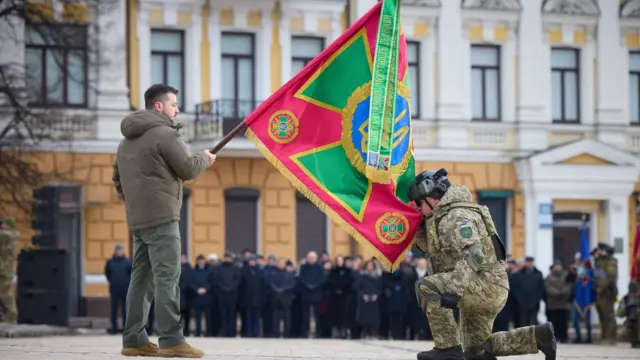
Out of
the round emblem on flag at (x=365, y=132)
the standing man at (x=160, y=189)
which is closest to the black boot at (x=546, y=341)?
the round emblem on flag at (x=365, y=132)

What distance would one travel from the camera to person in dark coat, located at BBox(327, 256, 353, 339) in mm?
24953

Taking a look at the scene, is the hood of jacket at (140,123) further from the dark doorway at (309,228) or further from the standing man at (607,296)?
the dark doorway at (309,228)

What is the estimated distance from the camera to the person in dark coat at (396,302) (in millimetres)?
24516

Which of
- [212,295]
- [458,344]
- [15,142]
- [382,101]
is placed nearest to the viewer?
[458,344]

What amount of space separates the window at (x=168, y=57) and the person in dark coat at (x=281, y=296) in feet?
23.4

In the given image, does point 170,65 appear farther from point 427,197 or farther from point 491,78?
point 427,197

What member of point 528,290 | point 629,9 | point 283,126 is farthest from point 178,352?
point 629,9

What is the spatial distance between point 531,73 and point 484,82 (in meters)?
1.15

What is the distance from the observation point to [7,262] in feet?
76.4

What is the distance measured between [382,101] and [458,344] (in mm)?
2227

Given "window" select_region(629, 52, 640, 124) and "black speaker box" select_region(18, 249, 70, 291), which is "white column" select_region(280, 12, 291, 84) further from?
"black speaker box" select_region(18, 249, 70, 291)

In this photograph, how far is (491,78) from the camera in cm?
3309

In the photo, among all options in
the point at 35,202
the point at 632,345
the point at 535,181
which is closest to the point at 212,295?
the point at 35,202

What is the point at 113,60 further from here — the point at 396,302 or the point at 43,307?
the point at 43,307
